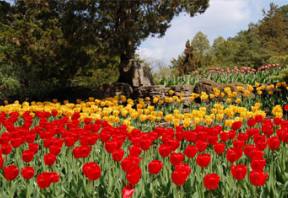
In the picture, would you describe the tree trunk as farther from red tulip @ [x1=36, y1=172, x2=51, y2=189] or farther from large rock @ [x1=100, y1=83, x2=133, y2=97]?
red tulip @ [x1=36, y1=172, x2=51, y2=189]

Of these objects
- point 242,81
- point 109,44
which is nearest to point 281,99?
point 242,81

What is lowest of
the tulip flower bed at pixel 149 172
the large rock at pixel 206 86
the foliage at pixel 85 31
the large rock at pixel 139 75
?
the tulip flower bed at pixel 149 172

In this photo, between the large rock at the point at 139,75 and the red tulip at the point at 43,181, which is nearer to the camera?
the red tulip at the point at 43,181

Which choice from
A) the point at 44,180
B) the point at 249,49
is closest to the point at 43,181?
the point at 44,180

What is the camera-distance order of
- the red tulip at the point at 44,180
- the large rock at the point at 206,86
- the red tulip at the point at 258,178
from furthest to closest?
1. the large rock at the point at 206,86
2. the red tulip at the point at 44,180
3. the red tulip at the point at 258,178

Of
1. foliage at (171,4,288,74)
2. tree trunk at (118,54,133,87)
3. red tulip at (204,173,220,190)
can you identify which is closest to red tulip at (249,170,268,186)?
red tulip at (204,173,220,190)

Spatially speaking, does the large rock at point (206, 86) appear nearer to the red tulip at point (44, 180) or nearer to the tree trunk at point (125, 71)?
the tree trunk at point (125, 71)

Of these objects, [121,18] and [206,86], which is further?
[121,18]

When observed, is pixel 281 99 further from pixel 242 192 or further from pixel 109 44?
pixel 242 192

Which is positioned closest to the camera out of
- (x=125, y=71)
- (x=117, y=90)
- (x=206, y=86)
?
(x=206, y=86)

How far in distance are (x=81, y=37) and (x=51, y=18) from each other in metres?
1.86

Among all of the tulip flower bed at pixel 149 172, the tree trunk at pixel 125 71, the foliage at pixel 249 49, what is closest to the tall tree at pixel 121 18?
the tree trunk at pixel 125 71

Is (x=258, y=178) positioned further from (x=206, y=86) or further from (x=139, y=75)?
(x=139, y=75)

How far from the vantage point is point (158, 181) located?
4848mm
